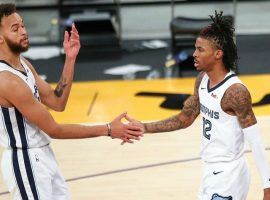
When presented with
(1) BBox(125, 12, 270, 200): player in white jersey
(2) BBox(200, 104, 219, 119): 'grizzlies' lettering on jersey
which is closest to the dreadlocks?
(1) BBox(125, 12, 270, 200): player in white jersey

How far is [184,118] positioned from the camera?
5.13m

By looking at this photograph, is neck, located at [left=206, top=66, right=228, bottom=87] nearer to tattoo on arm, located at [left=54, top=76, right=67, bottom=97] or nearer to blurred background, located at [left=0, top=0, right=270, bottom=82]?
tattoo on arm, located at [left=54, top=76, right=67, bottom=97]

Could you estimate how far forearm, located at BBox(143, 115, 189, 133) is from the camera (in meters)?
5.16

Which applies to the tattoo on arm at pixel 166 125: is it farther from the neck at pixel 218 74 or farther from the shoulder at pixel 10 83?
the shoulder at pixel 10 83

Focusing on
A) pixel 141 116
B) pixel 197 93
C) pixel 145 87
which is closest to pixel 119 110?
pixel 141 116

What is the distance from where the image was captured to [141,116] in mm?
9289

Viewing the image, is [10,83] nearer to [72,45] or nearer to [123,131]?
[72,45]

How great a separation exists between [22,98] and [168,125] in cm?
119

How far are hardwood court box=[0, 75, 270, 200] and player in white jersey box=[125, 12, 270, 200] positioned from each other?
2031mm

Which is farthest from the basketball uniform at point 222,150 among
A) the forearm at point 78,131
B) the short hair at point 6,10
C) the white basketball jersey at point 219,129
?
the short hair at point 6,10

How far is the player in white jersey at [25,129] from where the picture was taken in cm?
468

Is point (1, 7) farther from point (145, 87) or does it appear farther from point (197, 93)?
A: point (145, 87)

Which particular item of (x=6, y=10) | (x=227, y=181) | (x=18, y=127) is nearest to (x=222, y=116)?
(x=227, y=181)

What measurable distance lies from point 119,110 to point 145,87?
3.96 ft
